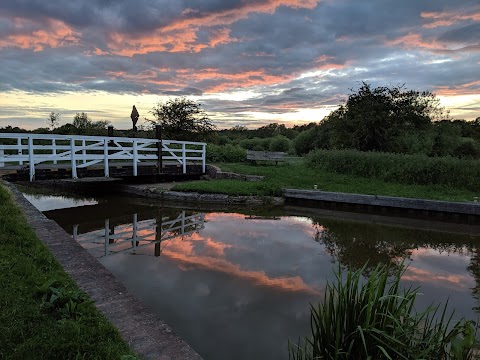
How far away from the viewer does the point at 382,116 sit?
19578 millimetres

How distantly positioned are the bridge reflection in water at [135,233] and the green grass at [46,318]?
9.13ft

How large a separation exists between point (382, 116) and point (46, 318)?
64.9ft

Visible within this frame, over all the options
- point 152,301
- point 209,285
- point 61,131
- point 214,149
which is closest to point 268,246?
point 209,285

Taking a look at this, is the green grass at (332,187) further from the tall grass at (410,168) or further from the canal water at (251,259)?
the canal water at (251,259)

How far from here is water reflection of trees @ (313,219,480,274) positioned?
6.80 metres

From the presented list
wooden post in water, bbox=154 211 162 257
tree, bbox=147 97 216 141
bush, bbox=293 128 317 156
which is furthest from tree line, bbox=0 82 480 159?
wooden post in water, bbox=154 211 162 257

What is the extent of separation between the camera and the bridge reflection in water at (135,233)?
7098mm

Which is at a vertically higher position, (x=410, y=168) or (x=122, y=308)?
(x=410, y=168)

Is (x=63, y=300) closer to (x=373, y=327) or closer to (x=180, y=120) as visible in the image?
(x=373, y=327)

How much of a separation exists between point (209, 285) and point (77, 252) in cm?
193

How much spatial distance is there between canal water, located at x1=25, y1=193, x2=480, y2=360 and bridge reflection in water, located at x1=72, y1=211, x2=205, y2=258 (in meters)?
0.02

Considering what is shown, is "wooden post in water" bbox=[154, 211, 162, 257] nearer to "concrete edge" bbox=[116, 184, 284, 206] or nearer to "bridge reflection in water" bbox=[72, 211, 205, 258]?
"bridge reflection in water" bbox=[72, 211, 205, 258]

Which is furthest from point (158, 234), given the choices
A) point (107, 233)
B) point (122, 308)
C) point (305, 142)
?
point (305, 142)

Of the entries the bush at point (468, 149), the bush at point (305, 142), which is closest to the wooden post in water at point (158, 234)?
the bush at point (468, 149)
